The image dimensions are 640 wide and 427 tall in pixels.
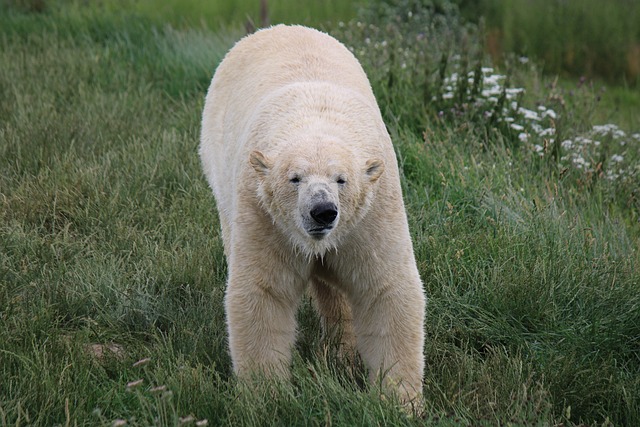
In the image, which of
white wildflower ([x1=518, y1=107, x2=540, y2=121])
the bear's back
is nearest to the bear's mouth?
the bear's back

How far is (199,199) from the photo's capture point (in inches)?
229

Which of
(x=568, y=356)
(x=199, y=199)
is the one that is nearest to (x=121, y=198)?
(x=199, y=199)

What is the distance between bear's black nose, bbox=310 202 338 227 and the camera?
10.7 feet

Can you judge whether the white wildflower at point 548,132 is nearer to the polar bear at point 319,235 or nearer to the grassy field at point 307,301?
the grassy field at point 307,301

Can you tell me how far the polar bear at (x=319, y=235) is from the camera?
3.51 m

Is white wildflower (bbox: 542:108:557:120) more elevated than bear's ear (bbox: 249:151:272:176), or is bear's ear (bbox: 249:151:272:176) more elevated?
bear's ear (bbox: 249:151:272:176)

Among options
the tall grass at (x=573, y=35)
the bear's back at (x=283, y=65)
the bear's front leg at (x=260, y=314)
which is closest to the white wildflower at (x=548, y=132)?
Answer: the bear's back at (x=283, y=65)

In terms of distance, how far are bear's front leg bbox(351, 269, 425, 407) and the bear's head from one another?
328 mm

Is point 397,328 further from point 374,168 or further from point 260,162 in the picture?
point 260,162

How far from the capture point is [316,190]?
331 centimetres

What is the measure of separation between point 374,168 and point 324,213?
46 cm

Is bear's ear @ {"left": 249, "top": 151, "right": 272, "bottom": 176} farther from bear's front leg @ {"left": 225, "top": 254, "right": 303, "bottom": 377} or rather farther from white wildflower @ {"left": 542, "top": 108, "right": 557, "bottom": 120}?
white wildflower @ {"left": 542, "top": 108, "right": 557, "bottom": 120}

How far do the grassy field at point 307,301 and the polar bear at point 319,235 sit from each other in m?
0.19

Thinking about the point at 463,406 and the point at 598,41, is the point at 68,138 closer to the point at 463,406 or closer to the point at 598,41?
the point at 463,406
